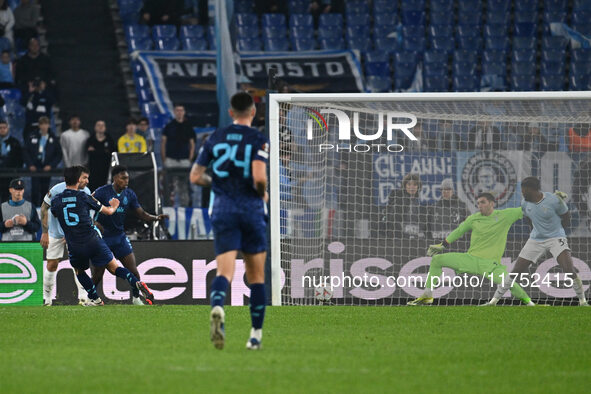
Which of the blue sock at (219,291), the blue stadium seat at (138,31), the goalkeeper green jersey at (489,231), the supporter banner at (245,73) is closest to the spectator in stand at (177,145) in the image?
the supporter banner at (245,73)

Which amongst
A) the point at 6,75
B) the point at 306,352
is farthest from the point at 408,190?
the point at 6,75

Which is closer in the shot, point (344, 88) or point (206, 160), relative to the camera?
point (206, 160)

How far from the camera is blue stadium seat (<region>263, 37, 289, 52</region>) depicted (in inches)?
982

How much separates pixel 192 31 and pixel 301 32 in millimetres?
2634

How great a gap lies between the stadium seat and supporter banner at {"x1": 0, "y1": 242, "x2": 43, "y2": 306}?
1240cm

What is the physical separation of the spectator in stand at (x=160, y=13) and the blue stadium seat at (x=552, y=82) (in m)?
8.86

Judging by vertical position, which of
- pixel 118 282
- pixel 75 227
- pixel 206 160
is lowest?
pixel 118 282

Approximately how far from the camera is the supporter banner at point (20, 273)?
14266 mm

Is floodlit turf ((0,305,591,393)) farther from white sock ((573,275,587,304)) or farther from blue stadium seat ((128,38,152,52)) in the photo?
blue stadium seat ((128,38,152,52))

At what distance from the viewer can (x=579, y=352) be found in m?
7.95

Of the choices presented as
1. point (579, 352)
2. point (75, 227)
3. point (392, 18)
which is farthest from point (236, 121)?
point (392, 18)

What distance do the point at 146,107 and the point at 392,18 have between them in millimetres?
6596

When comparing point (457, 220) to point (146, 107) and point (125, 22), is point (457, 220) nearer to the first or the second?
point (146, 107)

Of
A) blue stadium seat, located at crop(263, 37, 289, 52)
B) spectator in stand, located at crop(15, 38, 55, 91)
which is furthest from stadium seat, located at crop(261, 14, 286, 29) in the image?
spectator in stand, located at crop(15, 38, 55, 91)
